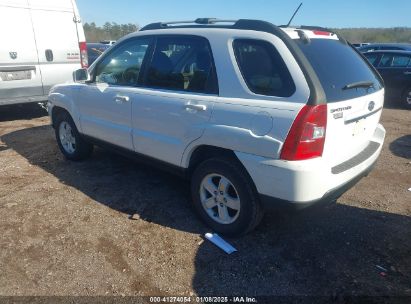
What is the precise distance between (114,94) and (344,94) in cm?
251

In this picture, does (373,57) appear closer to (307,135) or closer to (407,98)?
(407,98)

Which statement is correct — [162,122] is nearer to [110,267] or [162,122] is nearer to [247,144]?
[247,144]

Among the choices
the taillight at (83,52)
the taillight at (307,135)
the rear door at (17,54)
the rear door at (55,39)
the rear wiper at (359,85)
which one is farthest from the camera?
the taillight at (83,52)

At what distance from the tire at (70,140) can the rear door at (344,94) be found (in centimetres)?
346

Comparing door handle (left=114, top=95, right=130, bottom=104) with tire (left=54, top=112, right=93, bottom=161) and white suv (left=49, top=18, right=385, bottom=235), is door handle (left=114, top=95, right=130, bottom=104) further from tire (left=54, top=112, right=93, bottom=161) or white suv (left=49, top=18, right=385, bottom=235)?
tire (left=54, top=112, right=93, bottom=161)

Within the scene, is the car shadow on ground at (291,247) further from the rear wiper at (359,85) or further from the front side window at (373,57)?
the front side window at (373,57)

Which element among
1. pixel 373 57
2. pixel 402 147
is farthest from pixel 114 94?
pixel 373 57

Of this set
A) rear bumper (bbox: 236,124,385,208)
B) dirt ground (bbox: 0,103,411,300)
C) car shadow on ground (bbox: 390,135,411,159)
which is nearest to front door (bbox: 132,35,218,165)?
rear bumper (bbox: 236,124,385,208)

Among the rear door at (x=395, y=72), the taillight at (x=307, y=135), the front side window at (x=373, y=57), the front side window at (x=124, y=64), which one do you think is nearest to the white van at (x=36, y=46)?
the front side window at (x=124, y=64)

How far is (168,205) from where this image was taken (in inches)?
156

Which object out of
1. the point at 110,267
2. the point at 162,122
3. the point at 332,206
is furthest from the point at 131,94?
the point at 332,206

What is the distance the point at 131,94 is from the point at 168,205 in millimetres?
1298

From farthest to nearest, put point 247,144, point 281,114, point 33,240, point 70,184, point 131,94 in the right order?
point 70,184
point 131,94
point 33,240
point 247,144
point 281,114

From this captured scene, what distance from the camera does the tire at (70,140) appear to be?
5.10 meters
